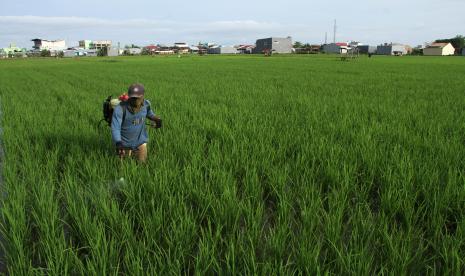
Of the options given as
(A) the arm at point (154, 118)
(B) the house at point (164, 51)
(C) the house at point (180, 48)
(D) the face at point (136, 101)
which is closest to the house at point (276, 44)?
(C) the house at point (180, 48)

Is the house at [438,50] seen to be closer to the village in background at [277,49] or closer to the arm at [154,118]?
the village in background at [277,49]

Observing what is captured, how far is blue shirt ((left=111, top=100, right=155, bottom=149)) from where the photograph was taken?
280cm

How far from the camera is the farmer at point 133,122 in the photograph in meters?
2.73

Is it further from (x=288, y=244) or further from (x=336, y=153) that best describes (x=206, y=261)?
(x=336, y=153)

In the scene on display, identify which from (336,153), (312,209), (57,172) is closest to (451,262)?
(312,209)

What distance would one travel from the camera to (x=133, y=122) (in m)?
2.92

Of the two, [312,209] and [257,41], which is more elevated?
[257,41]

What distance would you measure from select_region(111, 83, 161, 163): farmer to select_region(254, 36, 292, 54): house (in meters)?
87.5

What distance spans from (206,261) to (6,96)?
8.61 metres

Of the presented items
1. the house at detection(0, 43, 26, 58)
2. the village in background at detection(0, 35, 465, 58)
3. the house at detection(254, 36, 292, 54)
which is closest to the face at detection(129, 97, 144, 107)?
the village in background at detection(0, 35, 465, 58)

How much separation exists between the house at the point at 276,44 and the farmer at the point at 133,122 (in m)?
87.5

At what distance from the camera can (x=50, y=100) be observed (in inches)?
298

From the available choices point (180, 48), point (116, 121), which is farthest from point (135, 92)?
point (180, 48)

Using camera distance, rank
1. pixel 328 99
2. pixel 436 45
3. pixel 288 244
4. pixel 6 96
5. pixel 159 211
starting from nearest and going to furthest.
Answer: pixel 288 244
pixel 159 211
pixel 328 99
pixel 6 96
pixel 436 45
